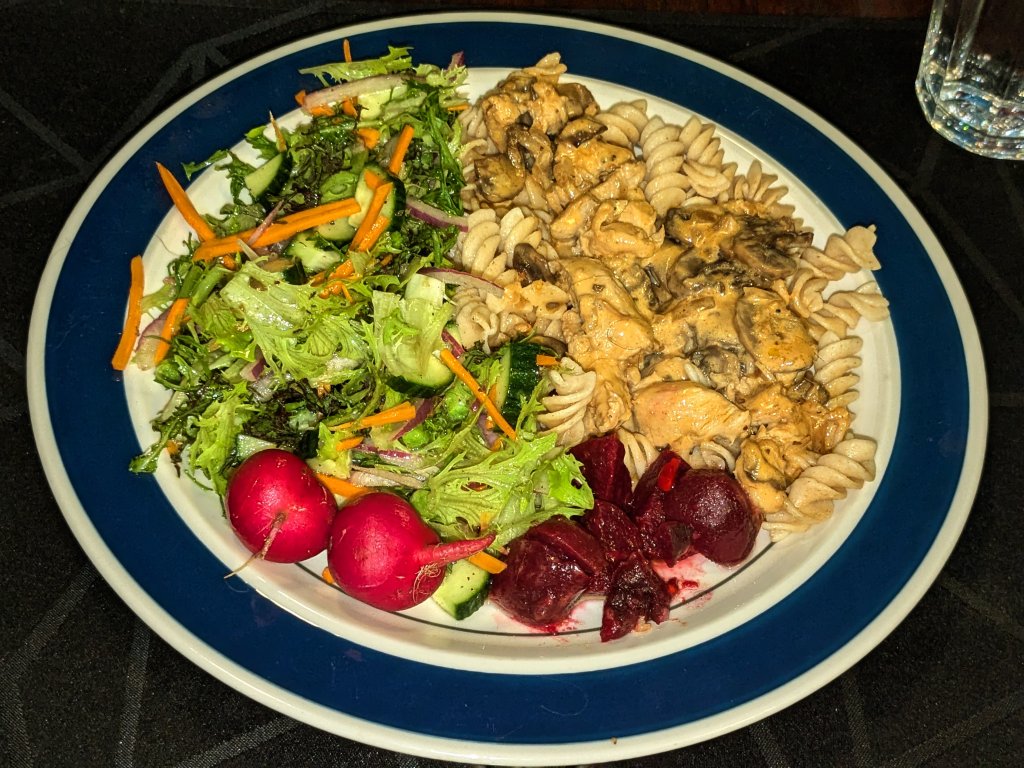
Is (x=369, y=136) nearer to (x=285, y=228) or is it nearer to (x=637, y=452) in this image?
(x=285, y=228)

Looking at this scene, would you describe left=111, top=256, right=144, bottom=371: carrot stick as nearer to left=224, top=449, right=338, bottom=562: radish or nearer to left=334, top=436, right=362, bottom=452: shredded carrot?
left=224, top=449, right=338, bottom=562: radish

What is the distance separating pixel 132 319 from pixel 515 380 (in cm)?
136

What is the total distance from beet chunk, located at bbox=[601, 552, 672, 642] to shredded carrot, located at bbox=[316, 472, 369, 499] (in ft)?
2.90

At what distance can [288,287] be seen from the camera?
10.2 ft

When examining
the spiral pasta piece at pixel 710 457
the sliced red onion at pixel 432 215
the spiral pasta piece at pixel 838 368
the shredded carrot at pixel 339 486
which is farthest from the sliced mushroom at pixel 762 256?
the shredded carrot at pixel 339 486

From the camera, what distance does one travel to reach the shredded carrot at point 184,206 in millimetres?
3434

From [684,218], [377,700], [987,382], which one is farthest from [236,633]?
[987,382]

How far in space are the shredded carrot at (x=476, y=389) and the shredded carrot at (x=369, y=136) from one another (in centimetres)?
102

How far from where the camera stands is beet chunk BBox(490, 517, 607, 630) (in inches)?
117

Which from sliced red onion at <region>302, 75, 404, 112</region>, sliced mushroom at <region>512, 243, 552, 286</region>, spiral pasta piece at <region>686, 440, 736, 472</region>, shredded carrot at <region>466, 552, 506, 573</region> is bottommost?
shredded carrot at <region>466, 552, 506, 573</region>

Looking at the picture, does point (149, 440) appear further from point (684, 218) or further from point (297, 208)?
point (684, 218)

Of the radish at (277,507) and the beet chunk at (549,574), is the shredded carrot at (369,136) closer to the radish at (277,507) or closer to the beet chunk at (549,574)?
the radish at (277,507)

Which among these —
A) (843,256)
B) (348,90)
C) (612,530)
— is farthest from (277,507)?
(843,256)

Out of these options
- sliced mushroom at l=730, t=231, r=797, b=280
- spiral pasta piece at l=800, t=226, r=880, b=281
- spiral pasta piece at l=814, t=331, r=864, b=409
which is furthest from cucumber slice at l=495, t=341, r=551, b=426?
spiral pasta piece at l=800, t=226, r=880, b=281
